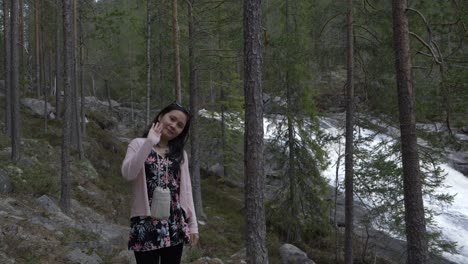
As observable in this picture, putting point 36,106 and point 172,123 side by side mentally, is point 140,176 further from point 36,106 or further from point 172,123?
point 36,106

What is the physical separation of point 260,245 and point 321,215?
36.5 ft

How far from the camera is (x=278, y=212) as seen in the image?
1733cm

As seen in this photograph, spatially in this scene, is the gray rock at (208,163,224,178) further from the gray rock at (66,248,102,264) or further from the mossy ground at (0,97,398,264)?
the gray rock at (66,248,102,264)

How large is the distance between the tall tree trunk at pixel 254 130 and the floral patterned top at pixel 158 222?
10.4 ft

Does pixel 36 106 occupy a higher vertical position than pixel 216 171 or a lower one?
higher

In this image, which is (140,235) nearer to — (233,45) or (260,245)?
(260,245)

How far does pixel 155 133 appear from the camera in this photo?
2896 millimetres

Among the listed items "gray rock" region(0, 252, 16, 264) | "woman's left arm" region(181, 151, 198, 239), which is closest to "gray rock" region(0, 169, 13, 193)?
"gray rock" region(0, 252, 16, 264)

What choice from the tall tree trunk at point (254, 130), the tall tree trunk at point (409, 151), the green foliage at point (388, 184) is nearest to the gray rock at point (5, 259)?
the tall tree trunk at point (254, 130)

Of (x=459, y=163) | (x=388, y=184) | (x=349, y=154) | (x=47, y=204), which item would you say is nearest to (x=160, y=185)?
(x=47, y=204)

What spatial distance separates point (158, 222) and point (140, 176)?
13.8 inches

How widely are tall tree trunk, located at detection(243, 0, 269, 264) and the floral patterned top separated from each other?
10.4 feet

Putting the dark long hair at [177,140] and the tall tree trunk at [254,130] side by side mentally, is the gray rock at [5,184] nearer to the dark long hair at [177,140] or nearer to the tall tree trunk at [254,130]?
the tall tree trunk at [254,130]

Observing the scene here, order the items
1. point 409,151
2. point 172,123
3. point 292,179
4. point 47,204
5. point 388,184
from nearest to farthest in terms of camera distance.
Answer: point 172,123 → point 409,151 → point 47,204 → point 388,184 → point 292,179
